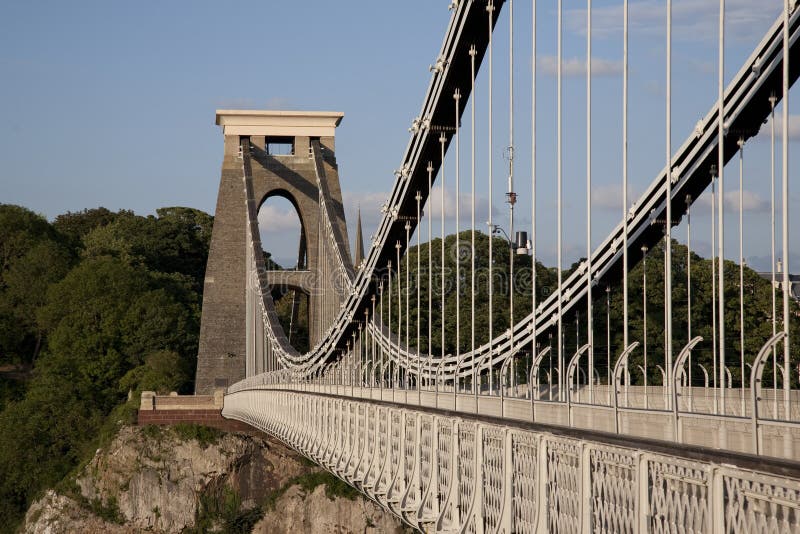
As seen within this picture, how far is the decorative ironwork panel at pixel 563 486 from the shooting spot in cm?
785

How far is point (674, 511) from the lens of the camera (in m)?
6.53

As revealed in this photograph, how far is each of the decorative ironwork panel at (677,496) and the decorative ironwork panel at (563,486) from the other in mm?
882

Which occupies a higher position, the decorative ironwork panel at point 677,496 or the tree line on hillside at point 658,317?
the tree line on hillside at point 658,317

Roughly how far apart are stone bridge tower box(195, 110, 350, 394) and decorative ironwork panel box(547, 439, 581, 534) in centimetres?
4424

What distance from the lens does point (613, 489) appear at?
7.27 m

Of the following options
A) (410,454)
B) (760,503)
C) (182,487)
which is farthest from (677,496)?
(182,487)

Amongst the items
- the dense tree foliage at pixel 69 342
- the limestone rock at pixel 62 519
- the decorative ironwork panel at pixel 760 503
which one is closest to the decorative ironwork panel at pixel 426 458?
the decorative ironwork panel at pixel 760 503

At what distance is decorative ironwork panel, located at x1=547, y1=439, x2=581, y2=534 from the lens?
25.7ft

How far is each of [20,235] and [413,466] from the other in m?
61.5

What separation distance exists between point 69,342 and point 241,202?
33.1 feet

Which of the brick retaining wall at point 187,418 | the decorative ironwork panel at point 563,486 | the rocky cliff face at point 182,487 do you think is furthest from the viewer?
the brick retaining wall at point 187,418

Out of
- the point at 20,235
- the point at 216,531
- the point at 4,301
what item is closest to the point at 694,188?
the point at 216,531

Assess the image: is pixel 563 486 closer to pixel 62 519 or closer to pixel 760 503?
pixel 760 503

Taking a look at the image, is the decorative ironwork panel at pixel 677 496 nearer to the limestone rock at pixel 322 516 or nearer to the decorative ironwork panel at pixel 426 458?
the decorative ironwork panel at pixel 426 458
